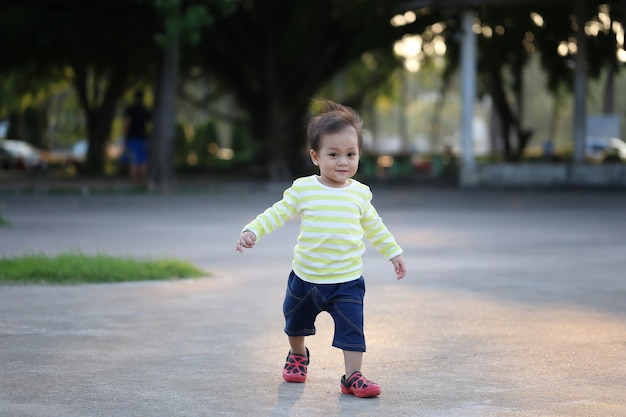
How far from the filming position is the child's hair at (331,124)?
6180mm

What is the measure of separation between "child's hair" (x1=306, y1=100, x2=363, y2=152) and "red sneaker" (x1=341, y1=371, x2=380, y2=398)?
1197mm

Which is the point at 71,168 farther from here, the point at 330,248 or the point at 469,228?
the point at 330,248

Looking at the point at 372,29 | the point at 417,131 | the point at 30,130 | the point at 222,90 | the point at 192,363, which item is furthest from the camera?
the point at 417,131

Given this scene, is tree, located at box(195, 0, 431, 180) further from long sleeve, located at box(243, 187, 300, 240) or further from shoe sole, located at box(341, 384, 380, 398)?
shoe sole, located at box(341, 384, 380, 398)

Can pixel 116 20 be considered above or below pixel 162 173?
above

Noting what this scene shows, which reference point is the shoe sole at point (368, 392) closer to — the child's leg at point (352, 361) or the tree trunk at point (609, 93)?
the child's leg at point (352, 361)

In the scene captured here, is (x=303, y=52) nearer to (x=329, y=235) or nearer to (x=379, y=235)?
(x=379, y=235)

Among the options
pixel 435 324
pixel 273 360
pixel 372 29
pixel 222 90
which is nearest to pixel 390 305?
pixel 435 324

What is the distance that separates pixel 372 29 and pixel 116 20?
21.8 ft

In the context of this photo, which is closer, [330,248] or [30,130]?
[330,248]

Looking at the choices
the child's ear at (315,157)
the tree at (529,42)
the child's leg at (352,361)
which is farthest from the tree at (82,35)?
the child's leg at (352,361)

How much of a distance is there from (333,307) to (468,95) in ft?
74.4

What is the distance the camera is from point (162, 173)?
26141mm

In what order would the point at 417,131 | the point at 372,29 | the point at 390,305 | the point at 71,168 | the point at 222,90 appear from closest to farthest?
the point at 390,305 < the point at 372,29 < the point at 71,168 < the point at 222,90 < the point at 417,131
